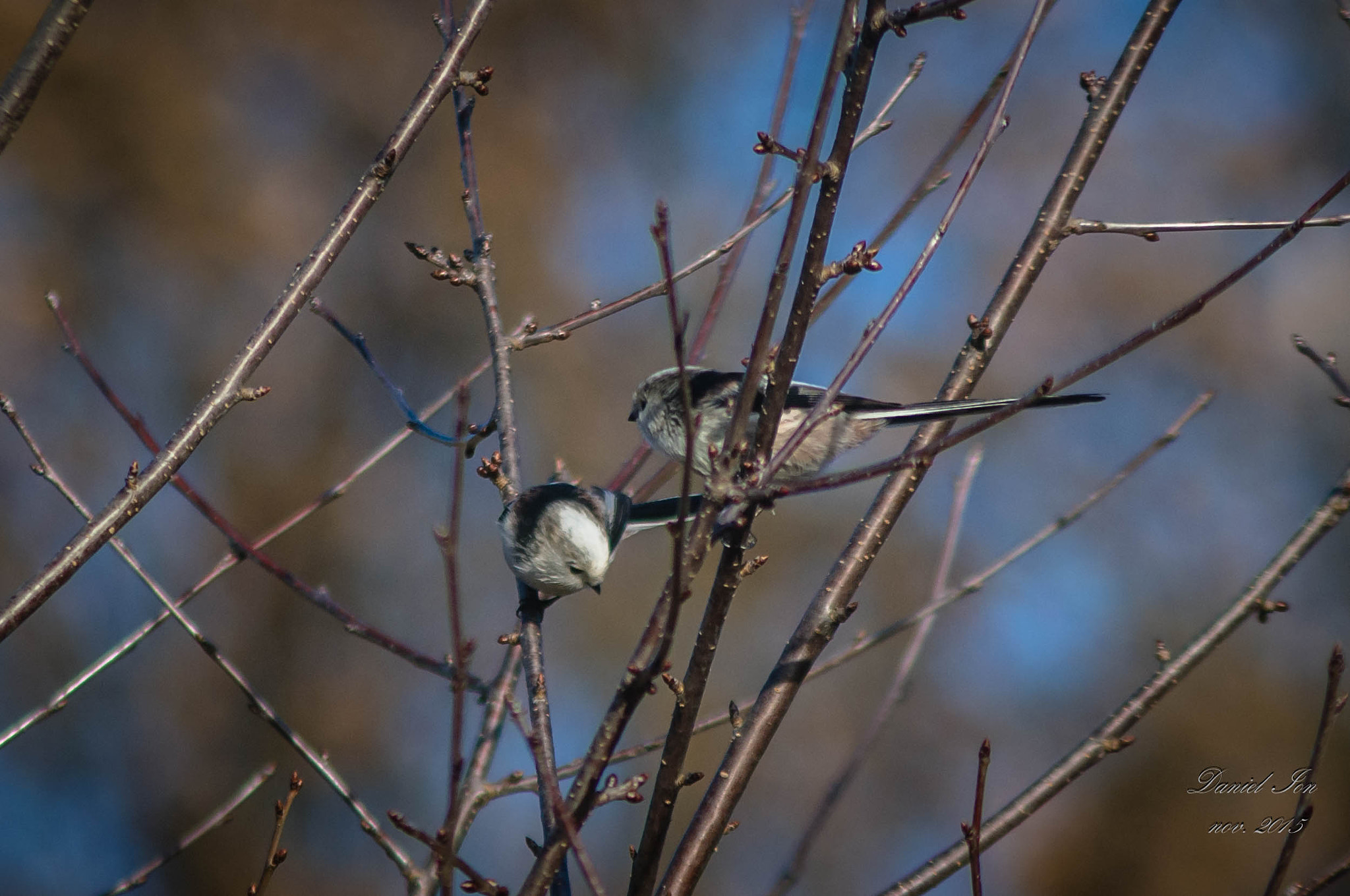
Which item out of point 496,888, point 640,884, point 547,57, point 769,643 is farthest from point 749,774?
point 547,57

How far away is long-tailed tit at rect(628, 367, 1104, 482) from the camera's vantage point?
2861 millimetres

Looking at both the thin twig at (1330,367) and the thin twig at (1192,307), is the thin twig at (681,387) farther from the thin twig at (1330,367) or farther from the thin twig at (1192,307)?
the thin twig at (1330,367)

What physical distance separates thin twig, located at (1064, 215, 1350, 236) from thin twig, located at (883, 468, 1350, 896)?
1.70 feet

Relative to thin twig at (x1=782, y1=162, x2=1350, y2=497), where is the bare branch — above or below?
above

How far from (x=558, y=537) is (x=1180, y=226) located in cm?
176

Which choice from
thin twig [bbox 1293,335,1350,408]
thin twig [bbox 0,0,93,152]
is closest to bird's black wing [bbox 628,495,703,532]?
thin twig [bbox 1293,335,1350,408]

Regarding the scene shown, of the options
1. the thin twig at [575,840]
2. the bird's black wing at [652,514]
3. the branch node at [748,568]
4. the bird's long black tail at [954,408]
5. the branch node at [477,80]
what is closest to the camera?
the thin twig at [575,840]

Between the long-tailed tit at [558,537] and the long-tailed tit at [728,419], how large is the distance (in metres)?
0.33

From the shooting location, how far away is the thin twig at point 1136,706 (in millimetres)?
1844

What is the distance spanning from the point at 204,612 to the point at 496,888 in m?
7.18

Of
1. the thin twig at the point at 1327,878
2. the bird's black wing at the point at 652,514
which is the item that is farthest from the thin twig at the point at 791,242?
the bird's black wing at the point at 652,514

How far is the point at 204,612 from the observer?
7.54 meters

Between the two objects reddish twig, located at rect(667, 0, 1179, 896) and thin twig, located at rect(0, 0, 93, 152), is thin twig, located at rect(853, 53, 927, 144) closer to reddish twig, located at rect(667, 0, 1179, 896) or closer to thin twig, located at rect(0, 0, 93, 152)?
reddish twig, located at rect(667, 0, 1179, 896)

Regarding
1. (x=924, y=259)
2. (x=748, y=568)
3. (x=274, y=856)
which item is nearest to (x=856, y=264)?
(x=924, y=259)
